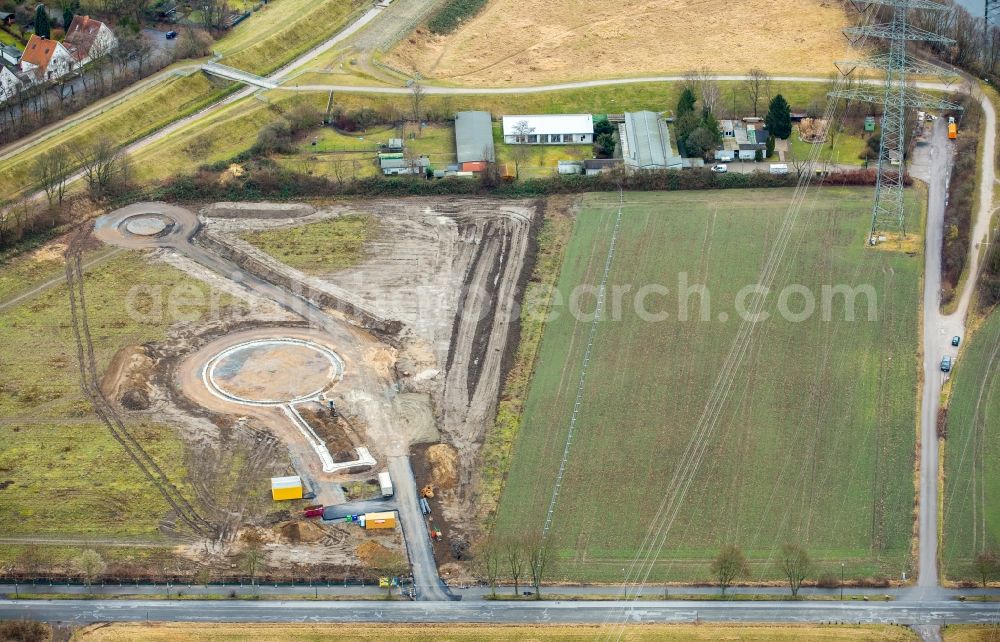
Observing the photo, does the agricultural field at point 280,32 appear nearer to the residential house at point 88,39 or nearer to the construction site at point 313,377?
the residential house at point 88,39

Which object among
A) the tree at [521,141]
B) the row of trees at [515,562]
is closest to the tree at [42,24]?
the tree at [521,141]

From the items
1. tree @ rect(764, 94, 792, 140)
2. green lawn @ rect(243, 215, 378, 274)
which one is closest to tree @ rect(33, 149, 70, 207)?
green lawn @ rect(243, 215, 378, 274)

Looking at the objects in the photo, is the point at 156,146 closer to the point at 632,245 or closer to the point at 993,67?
the point at 632,245

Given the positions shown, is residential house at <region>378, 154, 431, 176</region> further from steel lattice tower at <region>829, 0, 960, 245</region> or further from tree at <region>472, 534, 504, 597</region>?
tree at <region>472, 534, 504, 597</region>

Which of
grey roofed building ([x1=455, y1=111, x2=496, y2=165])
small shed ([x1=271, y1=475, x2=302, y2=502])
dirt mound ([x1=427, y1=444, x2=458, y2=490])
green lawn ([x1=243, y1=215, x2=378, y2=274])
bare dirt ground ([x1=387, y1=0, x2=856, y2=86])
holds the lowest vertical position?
dirt mound ([x1=427, y1=444, x2=458, y2=490])

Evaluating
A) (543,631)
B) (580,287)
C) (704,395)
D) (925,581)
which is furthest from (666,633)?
(580,287)

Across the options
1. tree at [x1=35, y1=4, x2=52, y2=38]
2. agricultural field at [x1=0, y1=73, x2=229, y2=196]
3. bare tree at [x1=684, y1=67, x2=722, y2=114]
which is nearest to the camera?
agricultural field at [x1=0, y1=73, x2=229, y2=196]
